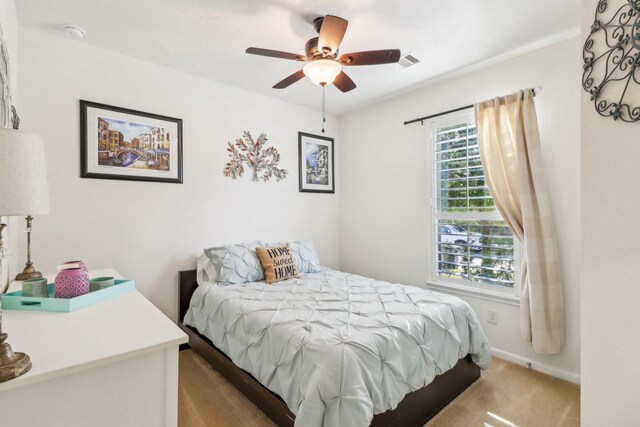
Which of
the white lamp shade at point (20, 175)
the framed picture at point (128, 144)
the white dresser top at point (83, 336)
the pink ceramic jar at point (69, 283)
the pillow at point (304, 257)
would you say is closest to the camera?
the white lamp shade at point (20, 175)

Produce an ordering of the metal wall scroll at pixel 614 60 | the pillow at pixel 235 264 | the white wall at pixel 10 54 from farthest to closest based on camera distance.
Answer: the pillow at pixel 235 264
the white wall at pixel 10 54
the metal wall scroll at pixel 614 60

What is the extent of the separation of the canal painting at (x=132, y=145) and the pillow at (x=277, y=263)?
1215 millimetres

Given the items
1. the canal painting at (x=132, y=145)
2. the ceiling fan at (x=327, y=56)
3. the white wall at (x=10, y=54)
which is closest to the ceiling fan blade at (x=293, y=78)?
the ceiling fan at (x=327, y=56)

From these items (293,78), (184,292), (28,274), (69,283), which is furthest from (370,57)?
(184,292)

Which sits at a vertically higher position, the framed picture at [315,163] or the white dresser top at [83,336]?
the framed picture at [315,163]

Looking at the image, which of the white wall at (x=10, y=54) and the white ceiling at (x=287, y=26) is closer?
the white wall at (x=10, y=54)

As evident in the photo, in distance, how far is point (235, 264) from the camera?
2.81 metres

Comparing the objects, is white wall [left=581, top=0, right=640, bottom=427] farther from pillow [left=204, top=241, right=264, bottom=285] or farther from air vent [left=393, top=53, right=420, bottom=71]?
pillow [left=204, top=241, right=264, bottom=285]

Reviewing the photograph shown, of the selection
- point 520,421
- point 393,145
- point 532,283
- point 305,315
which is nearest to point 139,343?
point 305,315

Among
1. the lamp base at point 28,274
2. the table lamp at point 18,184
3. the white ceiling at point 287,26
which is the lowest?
the lamp base at point 28,274

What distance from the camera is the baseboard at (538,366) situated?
7.65 feet

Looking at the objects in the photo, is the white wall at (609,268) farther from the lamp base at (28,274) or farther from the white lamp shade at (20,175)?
the lamp base at (28,274)

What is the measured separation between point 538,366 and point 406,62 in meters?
2.77

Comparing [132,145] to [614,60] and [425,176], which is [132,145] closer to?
[425,176]
